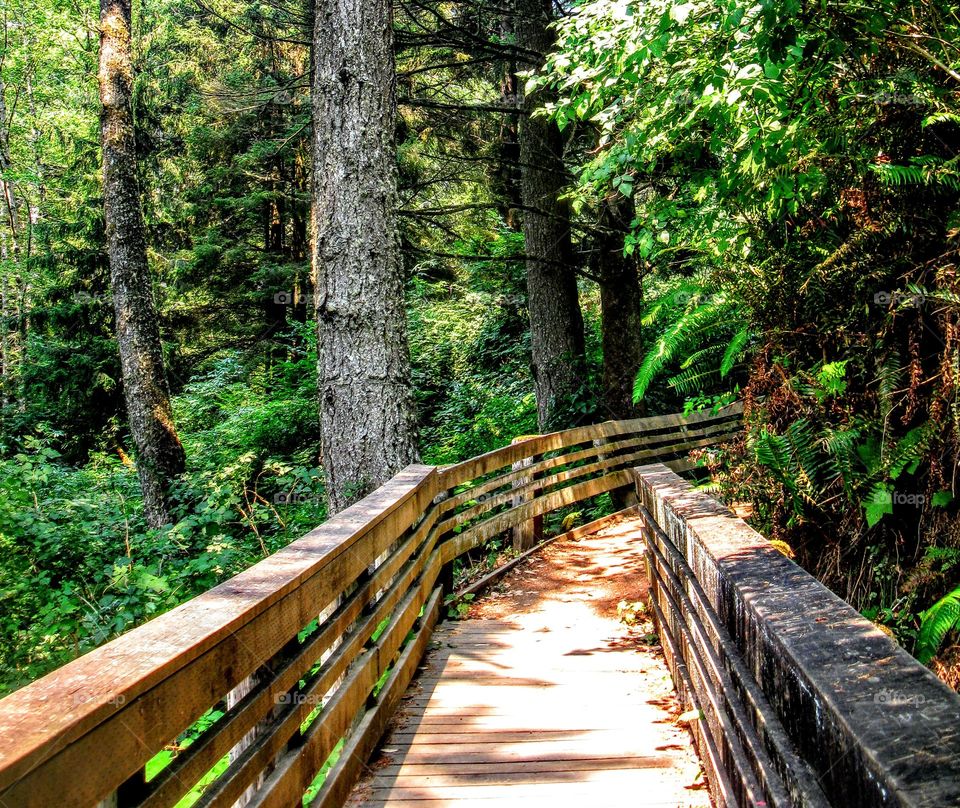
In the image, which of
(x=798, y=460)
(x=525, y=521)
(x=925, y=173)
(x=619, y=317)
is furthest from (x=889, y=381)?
(x=619, y=317)

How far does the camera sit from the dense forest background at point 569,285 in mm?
3891

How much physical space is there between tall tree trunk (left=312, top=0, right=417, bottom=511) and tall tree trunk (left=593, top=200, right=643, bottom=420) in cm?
513

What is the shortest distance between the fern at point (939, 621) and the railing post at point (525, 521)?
201 inches

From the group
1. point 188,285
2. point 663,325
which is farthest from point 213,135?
point 663,325

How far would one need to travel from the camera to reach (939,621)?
319 cm

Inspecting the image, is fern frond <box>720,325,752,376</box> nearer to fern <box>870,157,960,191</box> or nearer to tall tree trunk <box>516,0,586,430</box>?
fern <box>870,157,960,191</box>

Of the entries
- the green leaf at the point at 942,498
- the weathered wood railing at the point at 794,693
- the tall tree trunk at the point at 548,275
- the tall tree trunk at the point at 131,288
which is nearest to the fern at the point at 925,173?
the green leaf at the point at 942,498

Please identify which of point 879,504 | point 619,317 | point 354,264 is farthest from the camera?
point 619,317

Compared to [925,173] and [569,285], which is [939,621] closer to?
[925,173]

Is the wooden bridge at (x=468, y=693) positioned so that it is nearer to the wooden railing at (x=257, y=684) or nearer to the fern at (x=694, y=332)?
the wooden railing at (x=257, y=684)

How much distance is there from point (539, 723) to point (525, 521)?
175 inches

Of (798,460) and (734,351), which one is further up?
(734,351)

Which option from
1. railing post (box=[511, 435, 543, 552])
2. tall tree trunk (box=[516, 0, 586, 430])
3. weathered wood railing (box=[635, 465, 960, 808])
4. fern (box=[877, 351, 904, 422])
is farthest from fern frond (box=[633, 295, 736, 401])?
tall tree trunk (box=[516, 0, 586, 430])

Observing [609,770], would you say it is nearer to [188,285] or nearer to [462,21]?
[462,21]
